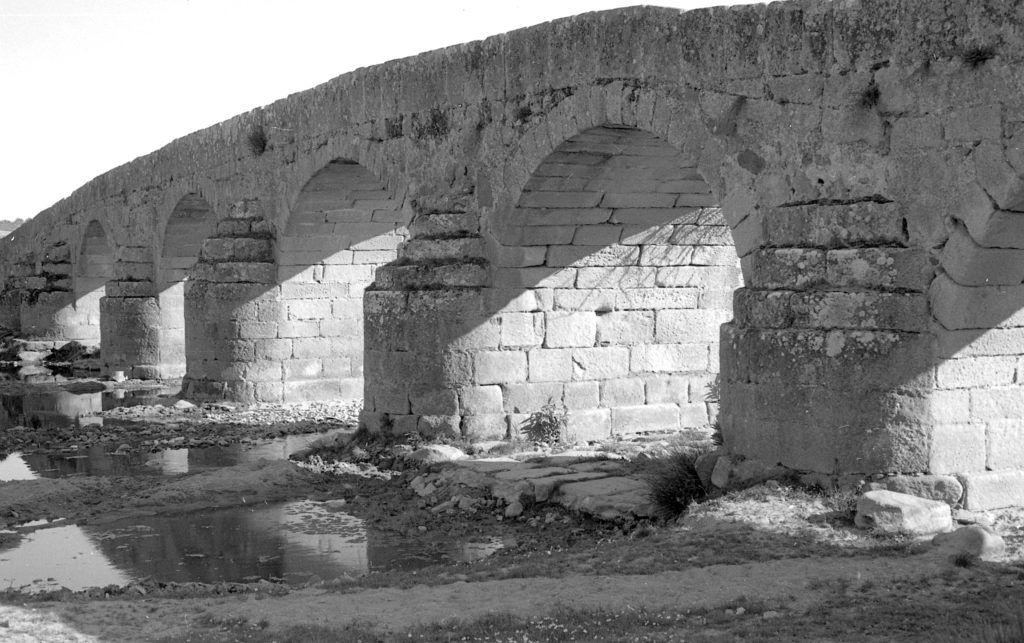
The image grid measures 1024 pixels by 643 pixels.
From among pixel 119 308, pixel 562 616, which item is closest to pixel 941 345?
pixel 562 616

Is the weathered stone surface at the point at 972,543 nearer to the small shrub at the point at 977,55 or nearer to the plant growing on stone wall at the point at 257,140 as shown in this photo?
the small shrub at the point at 977,55

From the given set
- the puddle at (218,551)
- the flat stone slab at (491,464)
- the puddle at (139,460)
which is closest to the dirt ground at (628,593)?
the puddle at (218,551)

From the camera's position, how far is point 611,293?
442 inches

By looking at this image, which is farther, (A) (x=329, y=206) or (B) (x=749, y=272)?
(A) (x=329, y=206)

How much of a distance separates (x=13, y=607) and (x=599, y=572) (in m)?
2.88

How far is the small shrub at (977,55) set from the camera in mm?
6836

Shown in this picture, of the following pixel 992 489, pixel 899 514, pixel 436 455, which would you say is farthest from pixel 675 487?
pixel 436 455

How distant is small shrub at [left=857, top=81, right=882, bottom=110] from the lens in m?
7.47

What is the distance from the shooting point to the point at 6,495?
965 centimetres

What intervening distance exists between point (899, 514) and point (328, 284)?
9.76m

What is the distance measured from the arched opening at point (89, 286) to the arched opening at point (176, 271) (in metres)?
5.48

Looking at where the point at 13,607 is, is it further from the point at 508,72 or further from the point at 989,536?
the point at 508,72

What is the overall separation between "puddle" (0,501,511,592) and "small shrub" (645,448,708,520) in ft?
3.60

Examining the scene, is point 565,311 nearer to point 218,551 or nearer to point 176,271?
point 218,551
